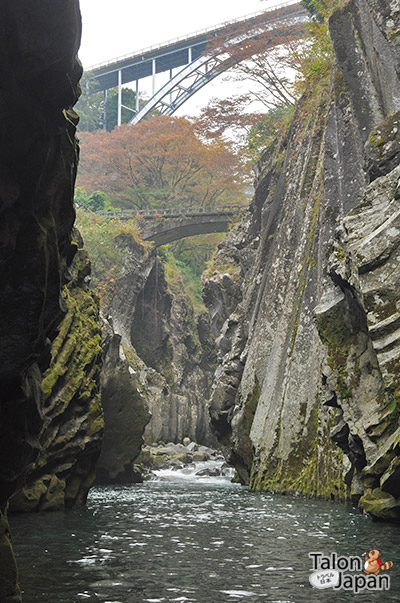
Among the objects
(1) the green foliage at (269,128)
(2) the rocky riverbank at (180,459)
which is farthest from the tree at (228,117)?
(2) the rocky riverbank at (180,459)

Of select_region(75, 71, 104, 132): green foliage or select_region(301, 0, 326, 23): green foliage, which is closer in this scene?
select_region(301, 0, 326, 23): green foliage

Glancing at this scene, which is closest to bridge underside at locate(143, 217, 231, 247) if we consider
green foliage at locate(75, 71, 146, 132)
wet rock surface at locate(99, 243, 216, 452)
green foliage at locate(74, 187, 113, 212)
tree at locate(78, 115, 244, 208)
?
wet rock surface at locate(99, 243, 216, 452)

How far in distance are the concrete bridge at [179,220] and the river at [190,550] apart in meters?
33.4

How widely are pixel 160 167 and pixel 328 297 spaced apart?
37158mm

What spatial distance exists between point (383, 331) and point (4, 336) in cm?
764

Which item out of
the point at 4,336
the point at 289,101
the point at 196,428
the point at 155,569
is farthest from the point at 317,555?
the point at 196,428

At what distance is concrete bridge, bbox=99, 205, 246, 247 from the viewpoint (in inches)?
1795

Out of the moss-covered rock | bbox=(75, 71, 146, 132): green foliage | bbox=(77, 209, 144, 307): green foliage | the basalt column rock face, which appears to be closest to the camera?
the basalt column rock face

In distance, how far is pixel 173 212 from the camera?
158 ft

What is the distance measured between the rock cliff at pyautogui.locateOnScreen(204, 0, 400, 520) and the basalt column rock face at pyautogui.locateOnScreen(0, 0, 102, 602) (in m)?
6.41

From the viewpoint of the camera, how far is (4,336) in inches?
187

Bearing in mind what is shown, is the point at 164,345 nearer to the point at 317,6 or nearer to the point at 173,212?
the point at 173,212

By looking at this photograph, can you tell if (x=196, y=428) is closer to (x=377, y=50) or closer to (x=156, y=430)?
(x=156, y=430)

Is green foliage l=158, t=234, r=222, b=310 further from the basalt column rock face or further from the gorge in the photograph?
the basalt column rock face
